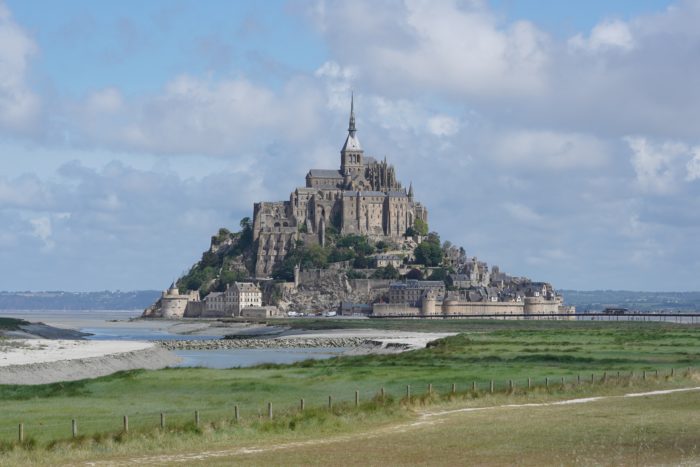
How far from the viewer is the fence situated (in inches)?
1246

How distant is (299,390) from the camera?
→ 4606 cm

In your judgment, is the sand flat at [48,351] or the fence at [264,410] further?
the sand flat at [48,351]

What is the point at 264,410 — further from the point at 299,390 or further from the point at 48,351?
the point at 48,351

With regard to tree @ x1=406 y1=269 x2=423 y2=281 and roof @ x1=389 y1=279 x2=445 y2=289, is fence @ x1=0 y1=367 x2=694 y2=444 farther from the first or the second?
tree @ x1=406 y1=269 x2=423 y2=281

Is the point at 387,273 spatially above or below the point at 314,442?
above

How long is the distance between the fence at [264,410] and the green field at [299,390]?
57 millimetres

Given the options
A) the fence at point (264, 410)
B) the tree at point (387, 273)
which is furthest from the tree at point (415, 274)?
the fence at point (264, 410)

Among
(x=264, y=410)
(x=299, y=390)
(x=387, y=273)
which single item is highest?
(x=387, y=273)

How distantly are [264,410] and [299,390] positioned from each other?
9.29 metres

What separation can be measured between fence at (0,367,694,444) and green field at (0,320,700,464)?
0.06 metres

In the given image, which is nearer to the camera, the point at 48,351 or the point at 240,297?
the point at 48,351

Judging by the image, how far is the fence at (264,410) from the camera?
31.7 m

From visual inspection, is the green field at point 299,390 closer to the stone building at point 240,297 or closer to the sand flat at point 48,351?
the sand flat at point 48,351

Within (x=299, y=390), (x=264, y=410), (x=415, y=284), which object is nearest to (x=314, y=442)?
(x=264, y=410)
